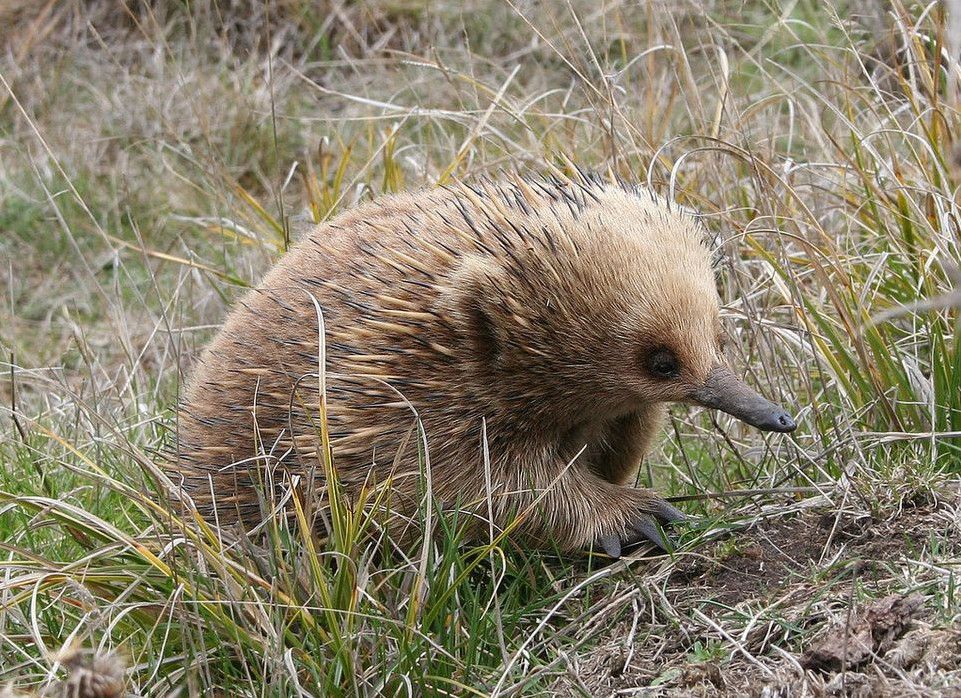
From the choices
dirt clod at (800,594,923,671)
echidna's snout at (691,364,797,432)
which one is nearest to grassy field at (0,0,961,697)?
dirt clod at (800,594,923,671)

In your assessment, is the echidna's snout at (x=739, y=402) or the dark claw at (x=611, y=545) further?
the dark claw at (x=611, y=545)

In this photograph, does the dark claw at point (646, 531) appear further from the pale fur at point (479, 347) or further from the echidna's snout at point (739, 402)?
the echidna's snout at point (739, 402)

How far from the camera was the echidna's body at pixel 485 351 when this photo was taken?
2723 mm

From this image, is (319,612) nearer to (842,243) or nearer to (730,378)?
(730,378)

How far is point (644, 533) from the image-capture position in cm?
300

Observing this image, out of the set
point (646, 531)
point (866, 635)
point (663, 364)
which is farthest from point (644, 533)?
point (866, 635)

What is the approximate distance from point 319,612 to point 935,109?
2.05m

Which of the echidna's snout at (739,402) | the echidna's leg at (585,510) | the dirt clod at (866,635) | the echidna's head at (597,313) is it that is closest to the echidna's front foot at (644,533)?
the echidna's leg at (585,510)

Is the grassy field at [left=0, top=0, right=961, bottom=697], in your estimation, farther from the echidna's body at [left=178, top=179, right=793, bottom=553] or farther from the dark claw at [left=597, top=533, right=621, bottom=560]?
the echidna's body at [left=178, top=179, right=793, bottom=553]

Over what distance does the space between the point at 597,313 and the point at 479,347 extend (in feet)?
0.92

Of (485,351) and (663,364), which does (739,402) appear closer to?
(663,364)

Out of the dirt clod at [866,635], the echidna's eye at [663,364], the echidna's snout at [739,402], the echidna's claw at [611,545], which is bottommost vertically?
the echidna's claw at [611,545]

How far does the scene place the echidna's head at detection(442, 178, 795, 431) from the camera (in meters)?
2.69

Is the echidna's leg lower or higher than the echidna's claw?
higher
